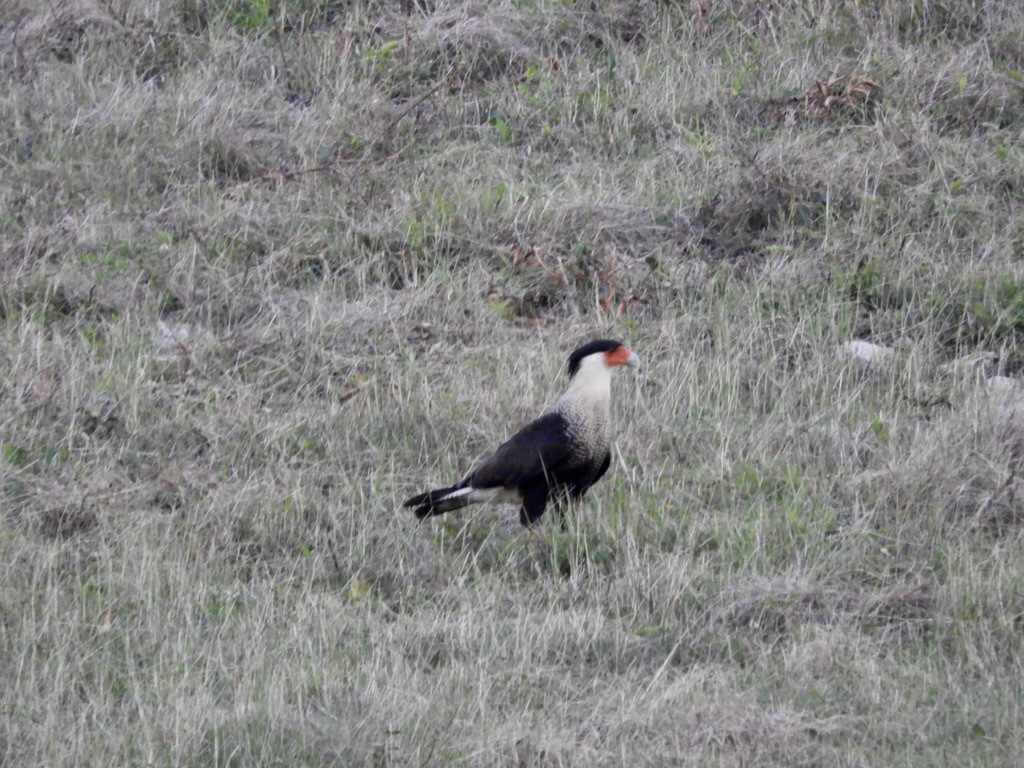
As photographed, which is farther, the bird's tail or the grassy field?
the bird's tail

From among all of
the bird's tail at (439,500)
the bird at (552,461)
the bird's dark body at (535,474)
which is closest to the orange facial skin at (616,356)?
the bird at (552,461)

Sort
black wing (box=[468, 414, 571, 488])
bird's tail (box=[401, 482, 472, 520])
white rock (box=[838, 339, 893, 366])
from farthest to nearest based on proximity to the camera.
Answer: white rock (box=[838, 339, 893, 366]), black wing (box=[468, 414, 571, 488]), bird's tail (box=[401, 482, 472, 520])

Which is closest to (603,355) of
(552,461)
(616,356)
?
(616,356)

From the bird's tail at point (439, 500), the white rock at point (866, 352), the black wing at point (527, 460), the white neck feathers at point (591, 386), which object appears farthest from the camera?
the white rock at point (866, 352)

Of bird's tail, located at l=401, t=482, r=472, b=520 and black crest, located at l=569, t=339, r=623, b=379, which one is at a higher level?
black crest, located at l=569, t=339, r=623, b=379

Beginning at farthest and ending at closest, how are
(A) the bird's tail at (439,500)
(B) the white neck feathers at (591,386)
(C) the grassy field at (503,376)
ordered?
(B) the white neck feathers at (591,386)
(A) the bird's tail at (439,500)
(C) the grassy field at (503,376)

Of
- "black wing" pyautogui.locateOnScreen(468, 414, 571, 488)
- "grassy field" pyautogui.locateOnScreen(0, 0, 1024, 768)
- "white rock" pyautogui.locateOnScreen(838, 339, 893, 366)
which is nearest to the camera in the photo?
"grassy field" pyautogui.locateOnScreen(0, 0, 1024, 768)

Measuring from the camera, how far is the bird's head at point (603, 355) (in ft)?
20.3

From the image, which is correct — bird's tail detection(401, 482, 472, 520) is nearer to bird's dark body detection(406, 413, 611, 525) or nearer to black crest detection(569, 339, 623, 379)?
bird's dark body detection(406, 413, 611, 525)

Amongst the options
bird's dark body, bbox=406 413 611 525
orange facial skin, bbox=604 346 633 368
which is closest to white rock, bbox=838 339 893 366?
orange facial skin, bbox=604 346 633 368

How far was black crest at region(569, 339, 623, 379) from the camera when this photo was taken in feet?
20.4

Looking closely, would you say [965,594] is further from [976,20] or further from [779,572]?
[976,20]

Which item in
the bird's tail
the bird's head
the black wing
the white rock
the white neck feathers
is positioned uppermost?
the bird's head

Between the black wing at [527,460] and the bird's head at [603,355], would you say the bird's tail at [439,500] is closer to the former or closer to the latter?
the black wing at [527,460]
